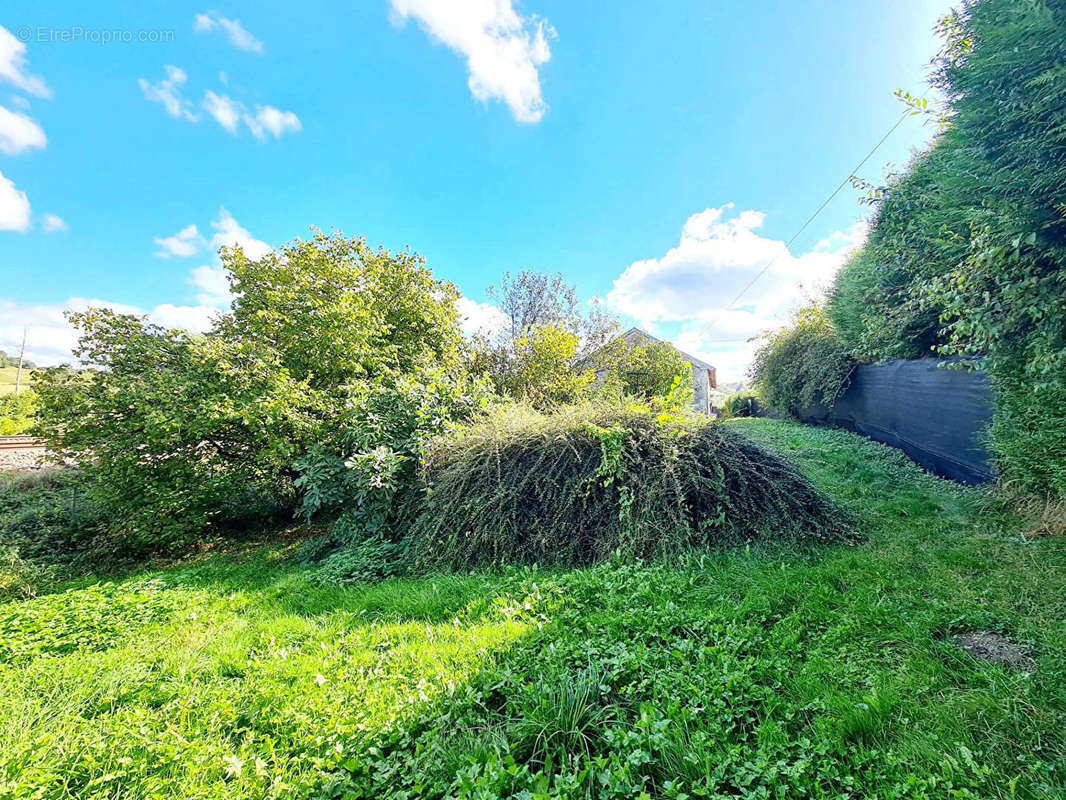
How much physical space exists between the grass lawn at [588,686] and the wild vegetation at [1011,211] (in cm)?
101

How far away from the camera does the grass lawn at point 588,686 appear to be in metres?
1.28

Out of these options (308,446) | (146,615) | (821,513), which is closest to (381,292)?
(308,446)

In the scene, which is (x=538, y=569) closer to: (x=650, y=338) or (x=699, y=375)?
(x=650, y=338)

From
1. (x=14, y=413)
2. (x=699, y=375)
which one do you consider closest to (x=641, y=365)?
(x=699, y=375)

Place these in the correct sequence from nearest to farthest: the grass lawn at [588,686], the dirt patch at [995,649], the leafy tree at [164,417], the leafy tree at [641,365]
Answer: the grass lawn at [588,686] < the dirt patch at [995,649] < the leafy tree at [164,417] < the leafy tree at [641,365]

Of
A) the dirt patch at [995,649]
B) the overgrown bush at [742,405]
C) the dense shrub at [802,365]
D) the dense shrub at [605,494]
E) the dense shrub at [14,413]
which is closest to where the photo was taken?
the dirt patch at [995,649]

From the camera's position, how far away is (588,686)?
1.62 metres

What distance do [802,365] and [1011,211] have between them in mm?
7971

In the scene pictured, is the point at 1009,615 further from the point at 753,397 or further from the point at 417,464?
the point at 753,397

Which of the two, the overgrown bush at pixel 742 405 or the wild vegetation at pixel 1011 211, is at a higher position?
the wild vegetation at pixel 1011 211

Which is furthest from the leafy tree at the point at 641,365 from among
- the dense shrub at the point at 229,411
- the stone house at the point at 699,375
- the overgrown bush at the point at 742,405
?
the dense shrub at the point at 229,411

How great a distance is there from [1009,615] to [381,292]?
7.28m

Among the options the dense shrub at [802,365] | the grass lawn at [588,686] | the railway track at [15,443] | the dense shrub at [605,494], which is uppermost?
the railway track at [15,443]

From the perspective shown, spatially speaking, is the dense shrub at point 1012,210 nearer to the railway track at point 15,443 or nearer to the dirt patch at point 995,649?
the dirt patch at point 995,649
